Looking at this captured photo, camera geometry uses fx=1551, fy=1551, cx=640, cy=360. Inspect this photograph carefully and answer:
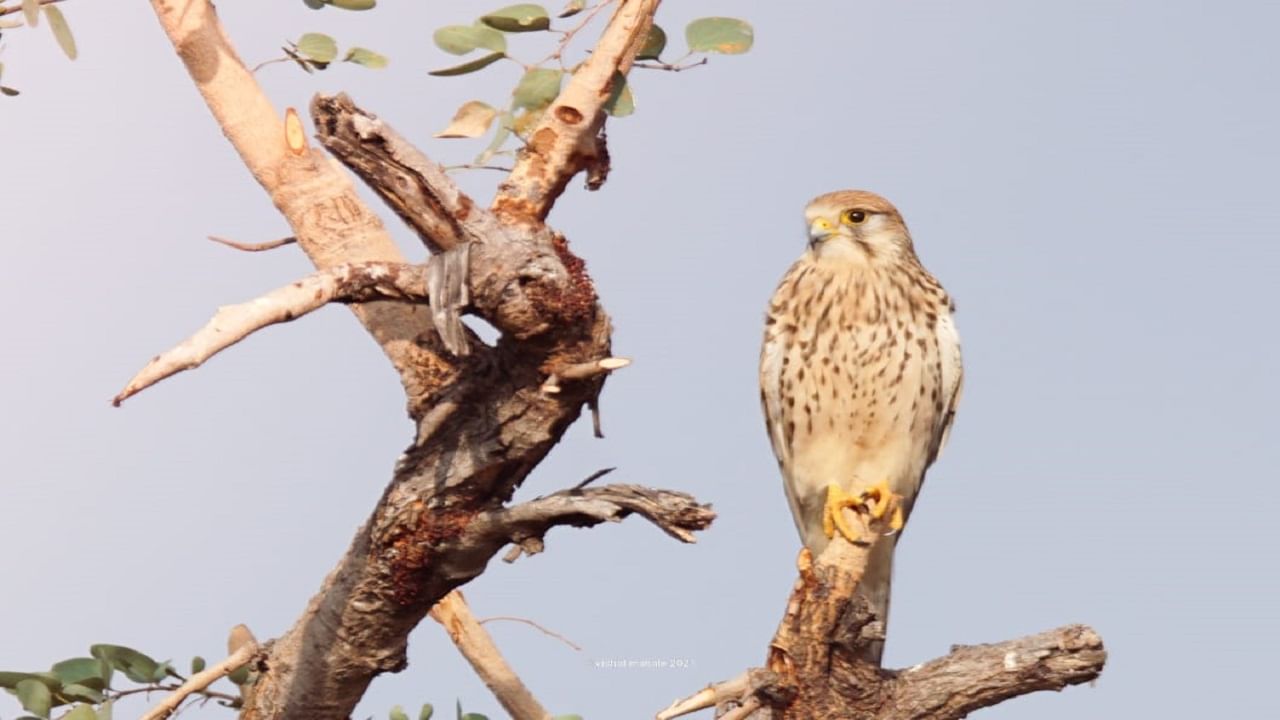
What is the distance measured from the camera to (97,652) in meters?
3.31

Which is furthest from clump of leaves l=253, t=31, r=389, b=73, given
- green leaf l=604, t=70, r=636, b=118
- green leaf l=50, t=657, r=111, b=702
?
green leaf l=50, t=657, r=111, b=702

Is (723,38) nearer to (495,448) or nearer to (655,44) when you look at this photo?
(655,44)

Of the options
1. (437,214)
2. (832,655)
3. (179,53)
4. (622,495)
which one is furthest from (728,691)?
(179,53)

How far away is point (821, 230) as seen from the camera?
4.14 metres

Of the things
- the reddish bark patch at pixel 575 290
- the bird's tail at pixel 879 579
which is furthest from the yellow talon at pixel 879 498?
the reddish bark patch at pixel 575 290

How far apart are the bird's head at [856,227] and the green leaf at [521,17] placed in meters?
1.25

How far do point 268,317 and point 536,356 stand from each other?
1.77ft

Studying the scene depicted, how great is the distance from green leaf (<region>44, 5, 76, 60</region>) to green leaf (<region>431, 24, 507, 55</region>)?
70cm

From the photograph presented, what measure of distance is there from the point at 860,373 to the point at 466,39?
140cm

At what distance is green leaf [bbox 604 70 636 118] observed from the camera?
10.1ft

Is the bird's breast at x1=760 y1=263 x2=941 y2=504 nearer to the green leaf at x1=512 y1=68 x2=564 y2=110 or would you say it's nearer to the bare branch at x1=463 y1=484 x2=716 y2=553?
the green leaf at x1=512 y1=68 x2=564 y2=110

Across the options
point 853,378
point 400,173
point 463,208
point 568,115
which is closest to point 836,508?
point 853,378

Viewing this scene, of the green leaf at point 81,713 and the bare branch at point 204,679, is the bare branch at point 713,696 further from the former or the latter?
the green leaf at point 81,713

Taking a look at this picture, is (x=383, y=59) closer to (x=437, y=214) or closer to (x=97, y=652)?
(x=437, y=214)
